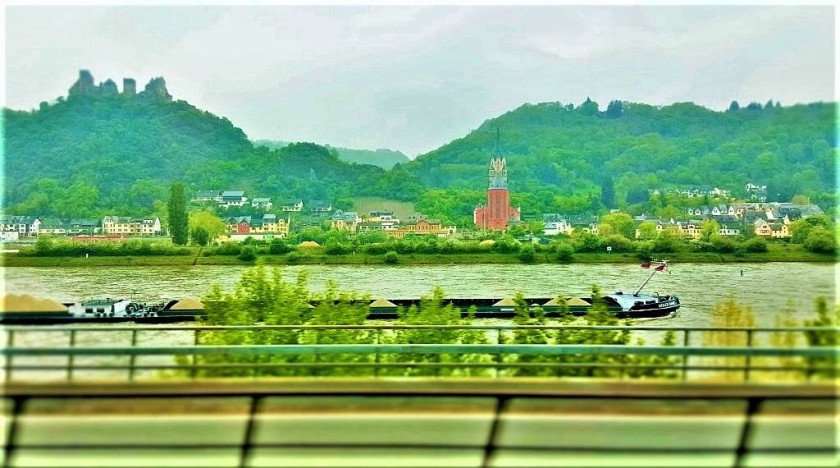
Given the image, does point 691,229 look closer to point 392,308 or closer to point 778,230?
point 778,230

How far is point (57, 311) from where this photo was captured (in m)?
9.44

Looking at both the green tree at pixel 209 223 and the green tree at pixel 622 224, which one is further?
the green tree at pixel 622 224

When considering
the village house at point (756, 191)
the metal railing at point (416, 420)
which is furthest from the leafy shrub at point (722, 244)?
the metal railing at point (416, 420)

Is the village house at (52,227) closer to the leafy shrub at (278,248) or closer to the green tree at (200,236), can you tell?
the green tree at (200,236)

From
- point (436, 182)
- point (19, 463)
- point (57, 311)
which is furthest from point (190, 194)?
point (19, 463)

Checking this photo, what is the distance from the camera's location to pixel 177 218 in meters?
19.7

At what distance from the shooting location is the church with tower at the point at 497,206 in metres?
24.5

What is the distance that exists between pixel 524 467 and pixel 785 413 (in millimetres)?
625

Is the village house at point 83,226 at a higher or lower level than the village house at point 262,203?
lower

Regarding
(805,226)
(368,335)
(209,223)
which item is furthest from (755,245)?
(209,223)

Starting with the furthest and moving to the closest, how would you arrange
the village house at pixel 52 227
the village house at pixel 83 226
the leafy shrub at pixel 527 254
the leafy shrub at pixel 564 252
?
the leafy shrub at pixel 527 254 → the leafy shrub at pixel 564 252 → the village house at pixel 83 226 → the village house at pixel 52 227

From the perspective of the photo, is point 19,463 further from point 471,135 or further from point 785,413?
point 471,135

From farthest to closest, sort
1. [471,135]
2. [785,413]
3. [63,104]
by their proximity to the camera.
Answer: [471,135] < [63,104] < [785,413]

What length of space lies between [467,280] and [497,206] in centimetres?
637
